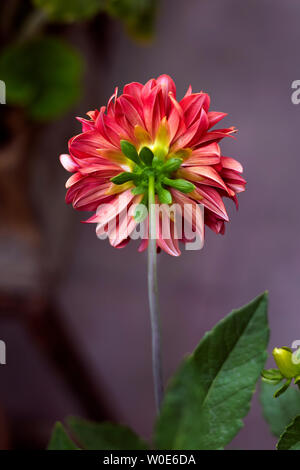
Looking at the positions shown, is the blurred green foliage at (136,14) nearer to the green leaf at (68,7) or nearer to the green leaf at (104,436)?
the green leaf at (68,7)

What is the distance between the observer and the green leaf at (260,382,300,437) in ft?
0.86

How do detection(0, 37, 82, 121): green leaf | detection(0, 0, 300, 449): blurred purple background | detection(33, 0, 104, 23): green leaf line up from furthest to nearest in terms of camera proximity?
detection(0, 0, 300, 449): blurred purple background, detection(0, 37, 82, 121): green leaf, detection(33, 0, 104, 23): green leaf

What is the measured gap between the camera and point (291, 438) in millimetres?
203

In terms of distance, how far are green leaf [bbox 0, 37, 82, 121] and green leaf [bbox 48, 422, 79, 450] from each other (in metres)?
0.61

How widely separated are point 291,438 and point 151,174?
12 centimetres

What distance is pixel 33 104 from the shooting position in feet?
2.54

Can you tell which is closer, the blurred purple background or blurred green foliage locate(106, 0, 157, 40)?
blurred green foliage locate(106, 0, 157, 40)

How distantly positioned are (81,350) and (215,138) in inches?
37.1

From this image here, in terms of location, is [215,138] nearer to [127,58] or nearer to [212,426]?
[212,426]

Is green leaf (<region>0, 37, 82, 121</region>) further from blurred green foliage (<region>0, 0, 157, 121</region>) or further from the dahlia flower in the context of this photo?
the dahlia flower

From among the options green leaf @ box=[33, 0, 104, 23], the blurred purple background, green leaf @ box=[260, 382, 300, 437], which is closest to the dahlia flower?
green leaf @ box=[260, 382, 300, 437]

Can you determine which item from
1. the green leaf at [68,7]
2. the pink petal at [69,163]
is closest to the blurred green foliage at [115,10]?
the green leaf at [68,7]

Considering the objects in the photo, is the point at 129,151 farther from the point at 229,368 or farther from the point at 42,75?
the point at 42,75
